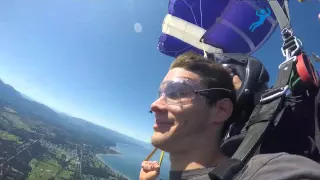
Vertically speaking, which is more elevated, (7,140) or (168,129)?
(168,129)

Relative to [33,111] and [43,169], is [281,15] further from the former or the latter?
[33,111]

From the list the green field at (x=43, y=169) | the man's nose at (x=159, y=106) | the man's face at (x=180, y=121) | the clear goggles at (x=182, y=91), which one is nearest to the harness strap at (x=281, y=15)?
the clear goggles at (x=182, y=91)

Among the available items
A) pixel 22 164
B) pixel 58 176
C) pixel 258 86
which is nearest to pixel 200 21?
pixel 258 86

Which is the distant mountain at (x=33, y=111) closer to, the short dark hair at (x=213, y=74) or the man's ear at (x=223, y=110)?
the short dark hair at (x=213, y=74)

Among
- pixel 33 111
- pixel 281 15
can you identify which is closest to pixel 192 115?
pixel 281 15

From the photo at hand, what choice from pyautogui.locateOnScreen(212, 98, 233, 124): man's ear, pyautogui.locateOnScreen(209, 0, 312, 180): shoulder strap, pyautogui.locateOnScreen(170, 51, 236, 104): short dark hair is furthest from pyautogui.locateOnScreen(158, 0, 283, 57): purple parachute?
pyautogui.locateOnScreen(209, 0, 312, 180): shoulder strap

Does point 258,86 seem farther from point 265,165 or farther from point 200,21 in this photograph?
point 200,21
